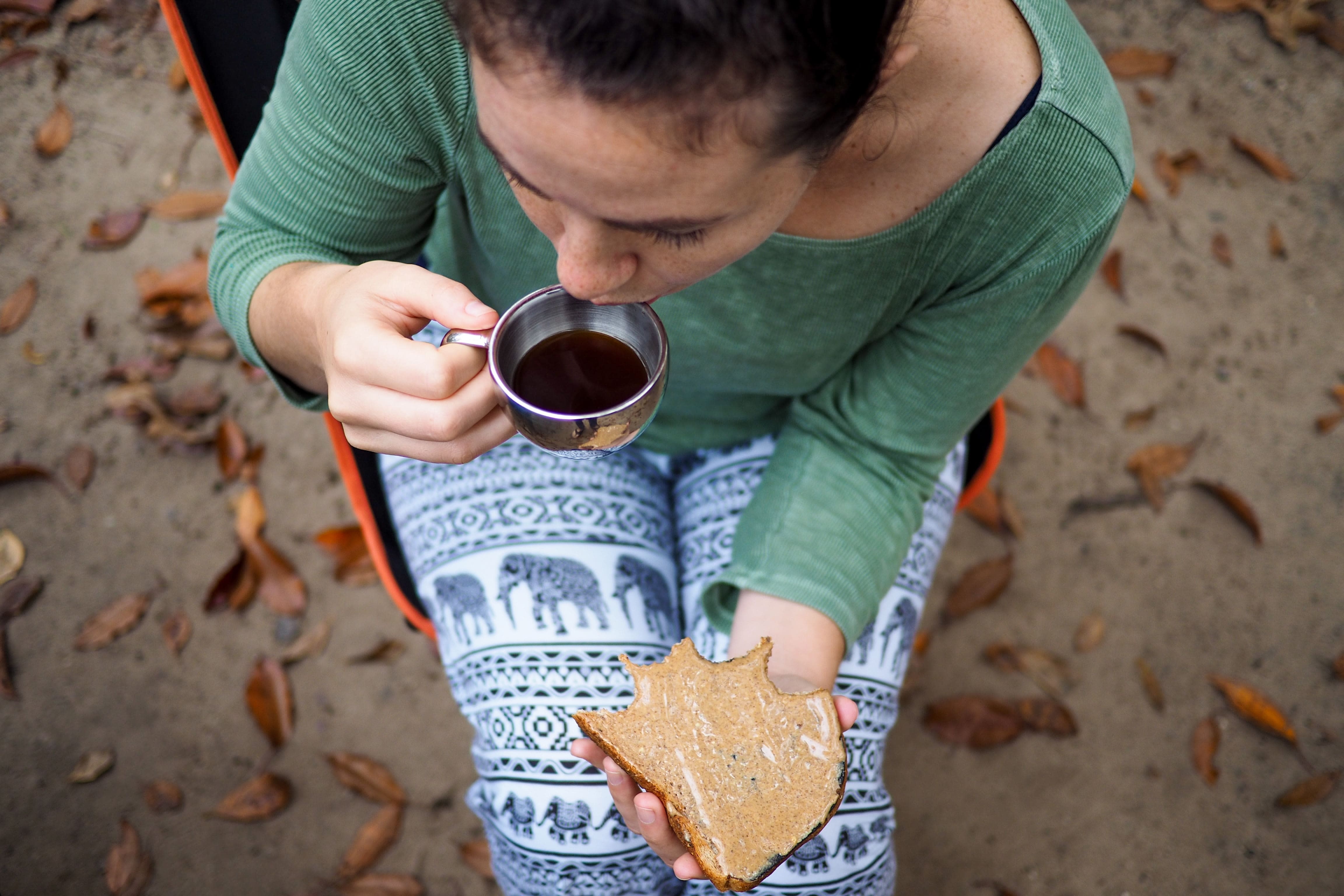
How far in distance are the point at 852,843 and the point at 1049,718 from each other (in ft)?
4.33

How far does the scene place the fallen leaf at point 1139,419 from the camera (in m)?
3.10

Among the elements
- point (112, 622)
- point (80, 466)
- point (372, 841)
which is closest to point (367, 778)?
point (372, 841)

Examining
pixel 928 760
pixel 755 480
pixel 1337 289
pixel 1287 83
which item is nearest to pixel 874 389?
pixel 755 480

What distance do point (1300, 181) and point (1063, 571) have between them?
1951 mm

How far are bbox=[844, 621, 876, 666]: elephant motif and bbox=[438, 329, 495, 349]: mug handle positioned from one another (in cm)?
99

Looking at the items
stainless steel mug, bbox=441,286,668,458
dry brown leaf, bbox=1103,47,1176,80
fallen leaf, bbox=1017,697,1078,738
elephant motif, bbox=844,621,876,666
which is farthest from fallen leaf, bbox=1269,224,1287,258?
stainless steel mug, bbox=441,286,668,458

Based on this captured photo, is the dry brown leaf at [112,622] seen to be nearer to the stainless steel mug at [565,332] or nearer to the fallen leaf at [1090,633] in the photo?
the stainless steel mug at [565,332]

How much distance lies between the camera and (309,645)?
105 inches

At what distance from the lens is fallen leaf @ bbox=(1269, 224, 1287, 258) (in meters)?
3.38

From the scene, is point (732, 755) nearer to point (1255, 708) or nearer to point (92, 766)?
point (92, 766)

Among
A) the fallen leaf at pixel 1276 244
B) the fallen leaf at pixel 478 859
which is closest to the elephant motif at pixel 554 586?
the fallen leaf at pixel 478 859

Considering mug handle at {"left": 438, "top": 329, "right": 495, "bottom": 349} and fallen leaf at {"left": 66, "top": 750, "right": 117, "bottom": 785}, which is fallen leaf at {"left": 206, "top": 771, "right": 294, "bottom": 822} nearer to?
fallen leaf at {"left": 66, "top": 750, "right": 117, "bottom": 785}

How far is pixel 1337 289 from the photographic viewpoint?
333cm

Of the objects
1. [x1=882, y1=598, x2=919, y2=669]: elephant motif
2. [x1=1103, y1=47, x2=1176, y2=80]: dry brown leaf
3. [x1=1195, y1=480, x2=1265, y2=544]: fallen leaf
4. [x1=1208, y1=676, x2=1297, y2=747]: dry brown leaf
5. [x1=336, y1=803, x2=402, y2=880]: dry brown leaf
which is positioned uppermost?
[x1=1103, y1=47, x2=1176, y2=80]: dry brown leaf
